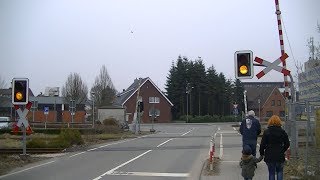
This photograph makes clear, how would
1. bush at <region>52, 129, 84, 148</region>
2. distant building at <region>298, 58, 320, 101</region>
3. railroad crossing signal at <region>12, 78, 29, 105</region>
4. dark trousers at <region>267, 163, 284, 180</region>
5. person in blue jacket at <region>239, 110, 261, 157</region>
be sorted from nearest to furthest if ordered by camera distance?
1. dark trousers at <region>267, 163, 284, 180</region>
2. person in blue jacket at <region>239, 110, 261, 157</region>
3. distant building at <region>298, 58, 320, 101</region>
4. railroad crossing signal at <region>12, 78, 29, 105</region>
5. bush at <region>52, 129, 84, 148</region>

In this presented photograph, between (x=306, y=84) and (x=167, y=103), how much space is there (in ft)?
273

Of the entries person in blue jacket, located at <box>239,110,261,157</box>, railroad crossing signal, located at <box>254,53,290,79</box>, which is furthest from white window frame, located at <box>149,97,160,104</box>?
railroad crossing signal, located at <box>254,53,290,79</box>

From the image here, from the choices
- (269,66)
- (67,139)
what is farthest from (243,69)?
(67,139)

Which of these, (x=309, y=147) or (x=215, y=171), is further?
(x=215, y=171)

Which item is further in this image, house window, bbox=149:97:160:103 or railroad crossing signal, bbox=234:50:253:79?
house window, bbox=149:97:160:103

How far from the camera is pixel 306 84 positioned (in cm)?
2088

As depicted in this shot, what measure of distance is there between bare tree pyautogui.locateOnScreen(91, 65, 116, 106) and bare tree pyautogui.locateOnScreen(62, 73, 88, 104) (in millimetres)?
2260

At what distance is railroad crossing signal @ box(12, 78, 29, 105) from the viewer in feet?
64.9

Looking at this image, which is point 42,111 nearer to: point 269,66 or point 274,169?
point 269,66

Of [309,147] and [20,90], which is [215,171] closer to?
[309,147]

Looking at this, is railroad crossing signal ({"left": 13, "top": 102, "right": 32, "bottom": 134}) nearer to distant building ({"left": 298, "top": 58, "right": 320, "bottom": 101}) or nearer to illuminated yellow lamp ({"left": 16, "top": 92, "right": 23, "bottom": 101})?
illuminated yellow lamp ({"left": 16, "top": 92, "right": 23, "bottom": 101})

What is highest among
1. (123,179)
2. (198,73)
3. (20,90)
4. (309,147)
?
(198,73)

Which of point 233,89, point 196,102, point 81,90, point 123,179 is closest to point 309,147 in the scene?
point 123,179

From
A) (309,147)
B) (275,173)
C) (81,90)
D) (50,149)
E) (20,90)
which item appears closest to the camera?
(275,173)
